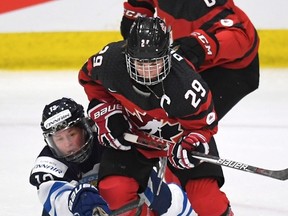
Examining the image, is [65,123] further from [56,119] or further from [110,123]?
[110,123]

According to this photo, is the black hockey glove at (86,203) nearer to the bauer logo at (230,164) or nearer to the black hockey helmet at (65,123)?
the black hockey helmet at (65,123)

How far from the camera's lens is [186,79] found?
2.18 metres

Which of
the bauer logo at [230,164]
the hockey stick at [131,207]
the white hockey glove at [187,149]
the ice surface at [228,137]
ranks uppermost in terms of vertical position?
the white hockey glove at [187,149]

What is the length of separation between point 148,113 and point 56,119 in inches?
10.3

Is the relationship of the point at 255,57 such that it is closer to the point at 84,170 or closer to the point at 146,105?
the point at 146,105

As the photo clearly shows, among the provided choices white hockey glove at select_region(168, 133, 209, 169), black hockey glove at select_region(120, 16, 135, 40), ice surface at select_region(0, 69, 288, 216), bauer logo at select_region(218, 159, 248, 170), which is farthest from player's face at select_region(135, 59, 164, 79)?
ice surface at select_region(0, 69, 288, 216)

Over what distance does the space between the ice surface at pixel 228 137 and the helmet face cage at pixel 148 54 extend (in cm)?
78

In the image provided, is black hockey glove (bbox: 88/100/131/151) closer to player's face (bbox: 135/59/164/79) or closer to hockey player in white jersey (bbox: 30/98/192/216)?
hockey player in white jersey (bbox: 30/98/192/216)

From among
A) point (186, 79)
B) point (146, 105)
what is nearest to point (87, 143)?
point (146, 105)

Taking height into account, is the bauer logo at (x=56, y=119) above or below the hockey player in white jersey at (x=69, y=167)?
above

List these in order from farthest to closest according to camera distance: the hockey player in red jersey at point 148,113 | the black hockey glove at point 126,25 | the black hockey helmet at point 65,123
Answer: the black hockey glove at point 126,25 < the black hockey helmet at point 65,123 < the hockey player in red jersey at point 148,113

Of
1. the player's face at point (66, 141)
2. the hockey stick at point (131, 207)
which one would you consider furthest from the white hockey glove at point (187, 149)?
the player's face at point (66, 141)

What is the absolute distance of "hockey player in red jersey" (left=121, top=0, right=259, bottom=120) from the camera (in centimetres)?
241

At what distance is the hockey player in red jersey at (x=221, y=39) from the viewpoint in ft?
7.90
